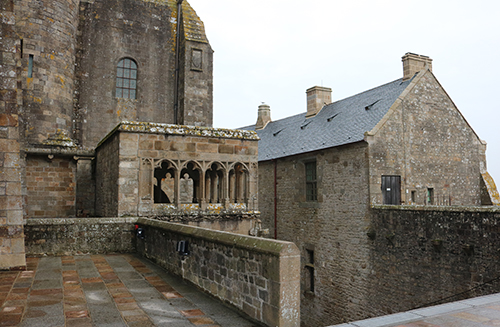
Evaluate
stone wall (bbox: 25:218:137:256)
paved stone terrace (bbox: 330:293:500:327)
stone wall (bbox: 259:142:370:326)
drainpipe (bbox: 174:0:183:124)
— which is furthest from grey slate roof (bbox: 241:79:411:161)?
paved stone terrace (bbox: 330:293:500:327)

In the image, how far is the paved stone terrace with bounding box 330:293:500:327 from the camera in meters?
3.66

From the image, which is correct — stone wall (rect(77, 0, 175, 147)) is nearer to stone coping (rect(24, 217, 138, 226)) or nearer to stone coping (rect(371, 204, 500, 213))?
stone coping (rect(24, 217, 138, 226))

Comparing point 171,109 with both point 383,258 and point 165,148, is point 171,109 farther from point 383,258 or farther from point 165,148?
point 383,258

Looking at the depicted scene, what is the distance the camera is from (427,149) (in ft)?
53.8

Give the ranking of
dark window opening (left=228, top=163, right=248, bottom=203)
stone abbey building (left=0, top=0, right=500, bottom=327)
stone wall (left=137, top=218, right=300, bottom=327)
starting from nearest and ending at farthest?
stone wall (left=137, top=218, right=300, bottom=327), stone abbey building (left=0, top=0, right=500, bottom=327), dark window opening (left=228, top=163, right=248, bottom=203)

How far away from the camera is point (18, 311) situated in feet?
14.6

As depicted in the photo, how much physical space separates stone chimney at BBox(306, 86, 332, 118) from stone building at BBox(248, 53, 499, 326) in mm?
2702

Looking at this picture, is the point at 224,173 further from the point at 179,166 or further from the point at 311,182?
the point at 311,182

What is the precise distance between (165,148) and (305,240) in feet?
34.0

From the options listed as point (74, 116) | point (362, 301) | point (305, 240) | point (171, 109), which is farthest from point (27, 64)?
point (362, 301)

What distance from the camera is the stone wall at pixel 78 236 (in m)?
8.19

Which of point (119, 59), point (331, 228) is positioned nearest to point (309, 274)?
point (331, 228)

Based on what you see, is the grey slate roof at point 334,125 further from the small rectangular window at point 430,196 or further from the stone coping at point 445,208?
the small rectangular window at point 430,196

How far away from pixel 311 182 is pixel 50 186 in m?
11.1
